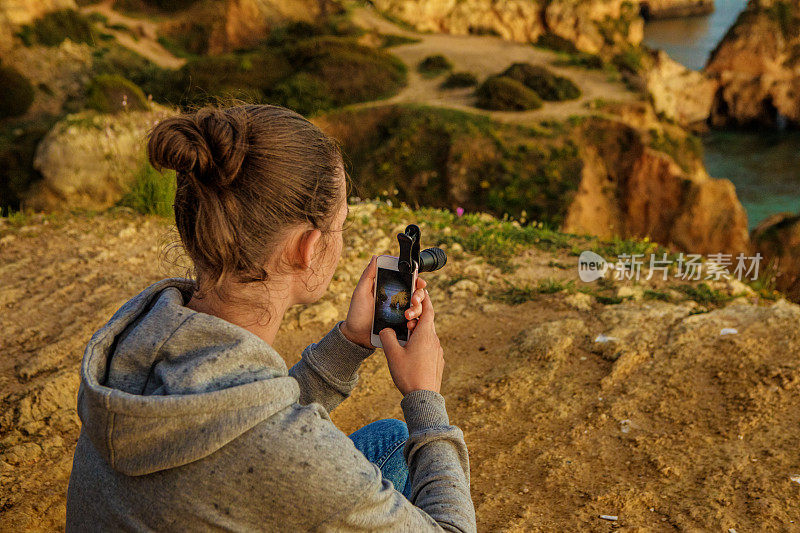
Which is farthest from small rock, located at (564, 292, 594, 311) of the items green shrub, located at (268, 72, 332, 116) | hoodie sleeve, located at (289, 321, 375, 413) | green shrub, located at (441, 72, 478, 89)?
green shrub, located at (441, 72, 478, 89)

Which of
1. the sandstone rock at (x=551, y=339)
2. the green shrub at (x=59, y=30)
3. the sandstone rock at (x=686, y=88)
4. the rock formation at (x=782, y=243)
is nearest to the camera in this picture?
the sandstone rock at (x=551, y=339)

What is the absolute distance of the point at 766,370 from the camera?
344cm

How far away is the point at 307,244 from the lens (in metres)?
1.52

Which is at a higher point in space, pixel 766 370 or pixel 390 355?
pixel 390 355

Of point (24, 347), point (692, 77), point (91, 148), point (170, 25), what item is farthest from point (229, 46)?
point (24, 347)

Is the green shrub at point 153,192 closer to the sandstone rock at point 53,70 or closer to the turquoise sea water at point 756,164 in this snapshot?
the sandstone rock at point 53,70

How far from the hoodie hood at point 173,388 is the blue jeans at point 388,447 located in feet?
2.73

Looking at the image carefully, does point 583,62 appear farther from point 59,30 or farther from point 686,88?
point 59,30

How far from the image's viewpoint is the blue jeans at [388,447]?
1998 millimetres

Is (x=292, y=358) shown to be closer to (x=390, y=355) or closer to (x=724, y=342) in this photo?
(x=390, y=355)

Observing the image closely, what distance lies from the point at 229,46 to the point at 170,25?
307cm

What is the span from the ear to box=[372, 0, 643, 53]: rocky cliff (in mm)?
32657

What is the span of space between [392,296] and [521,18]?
34580 millimetres

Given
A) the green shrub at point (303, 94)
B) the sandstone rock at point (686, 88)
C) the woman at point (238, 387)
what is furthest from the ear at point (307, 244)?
the sandstone rock at point (686, 88)
